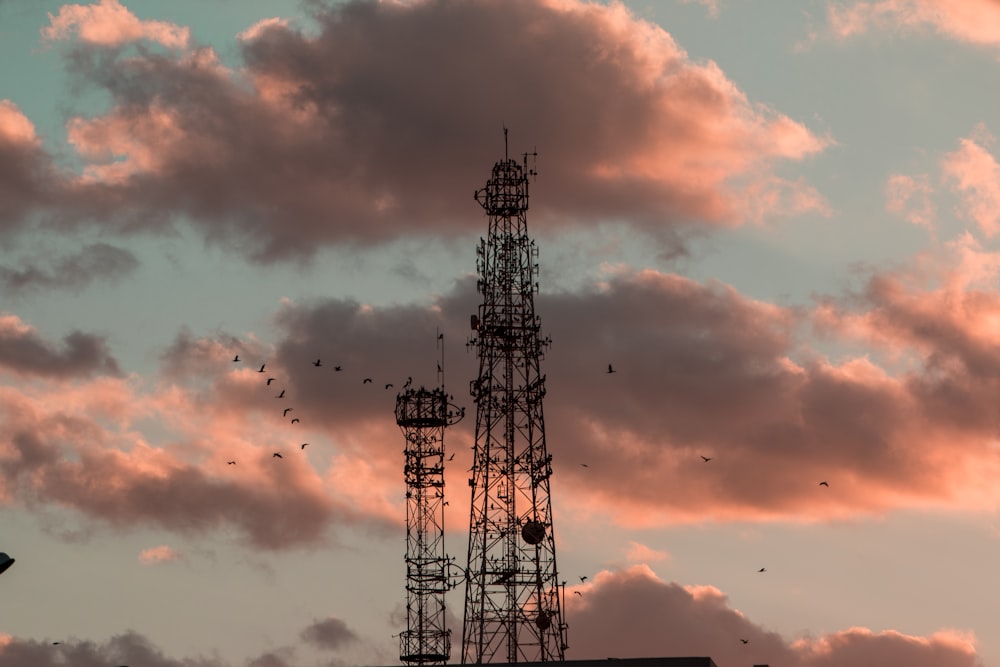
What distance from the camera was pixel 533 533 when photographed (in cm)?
15438

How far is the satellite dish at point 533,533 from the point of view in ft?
506

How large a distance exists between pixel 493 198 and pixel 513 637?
2902cm

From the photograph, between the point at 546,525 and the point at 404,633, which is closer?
the point at 546,525

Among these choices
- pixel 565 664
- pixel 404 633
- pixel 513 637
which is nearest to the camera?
pixel 565 664

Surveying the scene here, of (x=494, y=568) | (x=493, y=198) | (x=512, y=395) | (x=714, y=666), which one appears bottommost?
(x=714, y=666)

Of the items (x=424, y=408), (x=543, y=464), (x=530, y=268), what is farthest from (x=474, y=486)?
(x=424, y=408)

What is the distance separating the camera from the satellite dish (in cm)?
15438

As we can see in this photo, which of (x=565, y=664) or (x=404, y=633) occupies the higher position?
(x=404, y=633)

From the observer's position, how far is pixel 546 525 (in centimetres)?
15550

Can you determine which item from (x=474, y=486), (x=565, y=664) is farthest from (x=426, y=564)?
(x=565, y=664)

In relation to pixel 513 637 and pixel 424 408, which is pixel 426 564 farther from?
pixel 513 637

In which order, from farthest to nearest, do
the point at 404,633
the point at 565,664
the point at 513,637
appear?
the point at 404,633
the point at 513,637
the point at 565,664

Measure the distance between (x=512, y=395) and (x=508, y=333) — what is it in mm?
4178

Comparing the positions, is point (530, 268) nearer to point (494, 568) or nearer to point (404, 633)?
point (494, 568)
